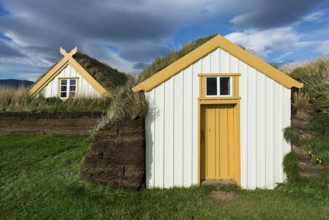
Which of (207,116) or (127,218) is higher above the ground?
(207,116)

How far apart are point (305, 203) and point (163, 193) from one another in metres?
3.41

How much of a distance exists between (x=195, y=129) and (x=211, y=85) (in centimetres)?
132

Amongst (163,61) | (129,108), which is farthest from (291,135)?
Result: (163,61)

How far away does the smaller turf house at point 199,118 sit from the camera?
8258mm

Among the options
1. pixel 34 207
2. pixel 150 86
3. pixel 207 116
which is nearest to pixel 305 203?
pixel 207 116

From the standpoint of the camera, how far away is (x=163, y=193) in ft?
25.4

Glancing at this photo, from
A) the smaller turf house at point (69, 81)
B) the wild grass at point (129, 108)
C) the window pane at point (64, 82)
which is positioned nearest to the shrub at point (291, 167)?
the wild grass at point (129, 108)

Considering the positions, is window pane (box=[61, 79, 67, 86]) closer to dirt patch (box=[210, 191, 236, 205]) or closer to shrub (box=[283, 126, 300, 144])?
dirt patch (box=[210, 191, 236, 205])

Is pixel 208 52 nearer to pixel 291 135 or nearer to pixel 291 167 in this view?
pixel 291 135

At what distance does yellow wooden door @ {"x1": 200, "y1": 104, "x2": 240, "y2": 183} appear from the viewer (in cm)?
859

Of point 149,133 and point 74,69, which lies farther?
point 74,69

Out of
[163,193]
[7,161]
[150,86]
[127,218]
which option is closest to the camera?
[127,218]

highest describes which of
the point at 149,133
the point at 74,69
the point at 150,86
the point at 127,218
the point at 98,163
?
the point at 74,69

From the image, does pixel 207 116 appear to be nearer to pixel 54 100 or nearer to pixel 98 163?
pixel 98 163
